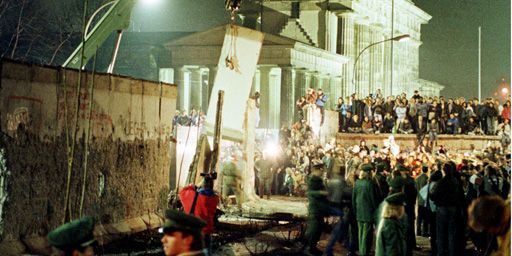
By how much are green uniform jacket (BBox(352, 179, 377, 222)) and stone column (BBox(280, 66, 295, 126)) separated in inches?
1506

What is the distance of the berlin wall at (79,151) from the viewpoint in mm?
11695

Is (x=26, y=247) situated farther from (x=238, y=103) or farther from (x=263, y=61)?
(x=263, y=61)

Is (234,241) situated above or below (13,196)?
below

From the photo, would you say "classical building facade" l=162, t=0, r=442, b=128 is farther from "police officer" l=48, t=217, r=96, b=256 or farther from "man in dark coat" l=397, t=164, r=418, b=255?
"police officer" l=48, t=217, r=96, b=256

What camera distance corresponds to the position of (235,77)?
17344 mm

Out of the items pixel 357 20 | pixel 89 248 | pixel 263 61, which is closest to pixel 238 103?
pixel 89 248

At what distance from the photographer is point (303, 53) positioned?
178 feet

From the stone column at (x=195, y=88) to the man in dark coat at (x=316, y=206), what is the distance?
133ft

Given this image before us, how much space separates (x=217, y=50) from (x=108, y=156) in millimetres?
38237

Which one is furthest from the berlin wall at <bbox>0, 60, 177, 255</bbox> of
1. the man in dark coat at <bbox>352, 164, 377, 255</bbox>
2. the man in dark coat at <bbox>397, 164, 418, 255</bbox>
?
the man in dark coat at <bbox>397, 164, 418, 255</bbox>

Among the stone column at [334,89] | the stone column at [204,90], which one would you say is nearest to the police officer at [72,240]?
the stone column at [204,90]

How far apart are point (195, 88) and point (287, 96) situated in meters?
6.73

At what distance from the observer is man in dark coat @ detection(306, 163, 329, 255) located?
14.6 metres

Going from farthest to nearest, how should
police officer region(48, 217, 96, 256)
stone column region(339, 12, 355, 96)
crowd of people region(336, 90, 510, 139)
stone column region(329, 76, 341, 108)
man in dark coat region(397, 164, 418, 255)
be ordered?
stone column region(339, 12, 355, 96) < stone column region(329, 76, 341, 108) < crowd of people region(336, 90, 510, 139) < man in dark coat region(397, 164, 418, 255) < police officer region(48, 217, 96, 256)
